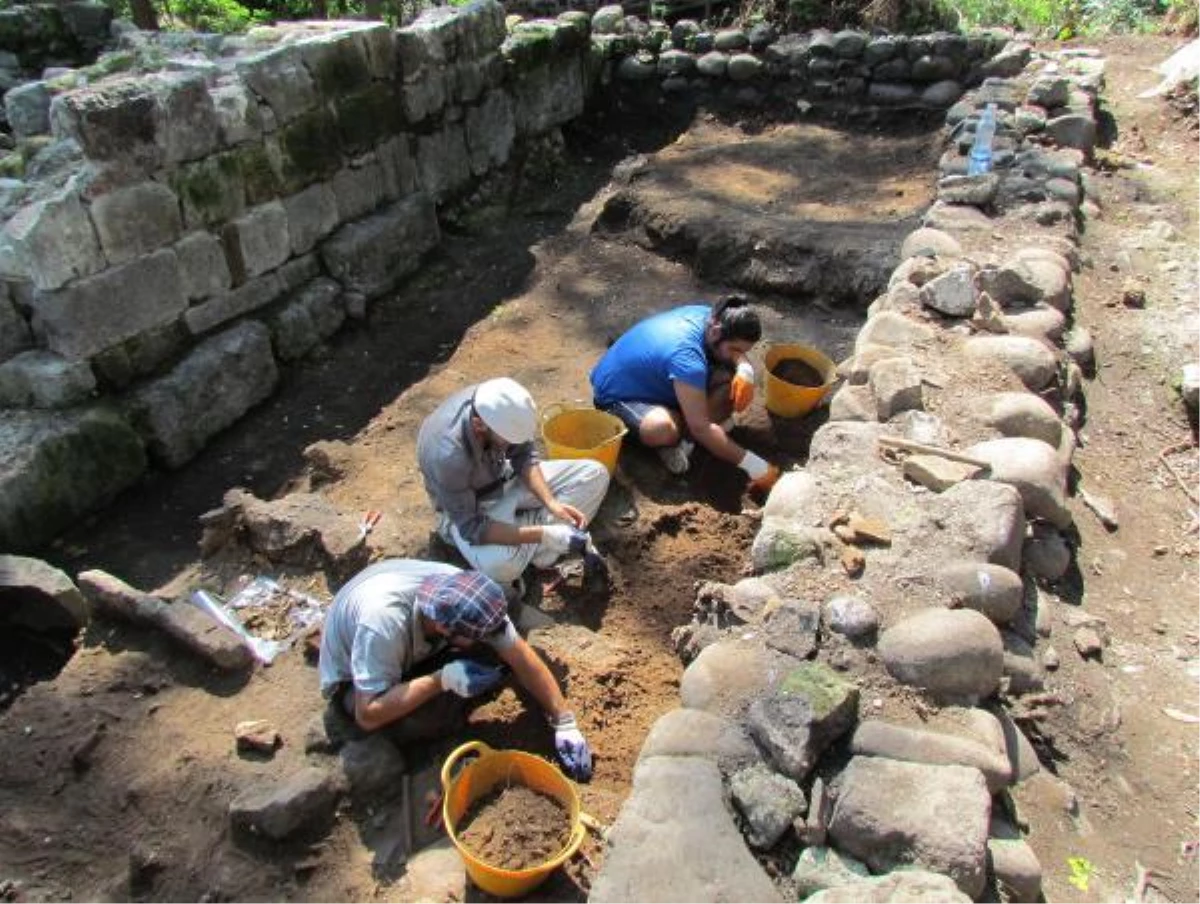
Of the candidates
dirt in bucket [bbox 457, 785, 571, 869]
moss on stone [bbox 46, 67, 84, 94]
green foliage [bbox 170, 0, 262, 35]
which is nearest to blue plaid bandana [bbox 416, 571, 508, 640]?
dirt in bucket [bbox 457, 785, 571, 869]

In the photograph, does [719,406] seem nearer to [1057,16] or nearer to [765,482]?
A: [765,482]

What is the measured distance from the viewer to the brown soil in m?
3.06

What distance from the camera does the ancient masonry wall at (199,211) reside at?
15.3 ft

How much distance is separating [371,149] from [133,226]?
2.01 meters

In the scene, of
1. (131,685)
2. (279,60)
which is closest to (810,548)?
(131,685)

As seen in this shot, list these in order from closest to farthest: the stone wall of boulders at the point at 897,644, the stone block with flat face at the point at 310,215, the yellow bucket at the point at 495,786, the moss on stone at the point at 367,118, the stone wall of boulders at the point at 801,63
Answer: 1. the stone wall of boulders at the point at 897,644
2. the yellow bucket at the point at 495,786
3. the stone block with flat face at the point at 310,215
4. the moss on stone at the point at 367,118
5. the stone wall of boulders at the point at 801,63

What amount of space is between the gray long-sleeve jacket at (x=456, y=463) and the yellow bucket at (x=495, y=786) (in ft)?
3.22

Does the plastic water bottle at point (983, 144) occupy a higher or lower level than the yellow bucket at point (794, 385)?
higher

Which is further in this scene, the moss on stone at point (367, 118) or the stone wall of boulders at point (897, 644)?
the moss on stone at point (367, 118)

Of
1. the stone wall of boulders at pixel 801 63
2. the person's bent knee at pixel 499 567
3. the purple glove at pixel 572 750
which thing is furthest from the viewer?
the stone wall of boulders at pixel 801 63

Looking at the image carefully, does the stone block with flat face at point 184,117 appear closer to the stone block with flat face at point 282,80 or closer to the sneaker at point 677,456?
the stone block with flat face at point 282,80

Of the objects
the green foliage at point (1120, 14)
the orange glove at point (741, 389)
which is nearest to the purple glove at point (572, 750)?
the orange glove at point (741, 389)

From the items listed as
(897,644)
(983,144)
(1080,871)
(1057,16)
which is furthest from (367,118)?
(1057,16)

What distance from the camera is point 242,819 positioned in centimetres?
312
